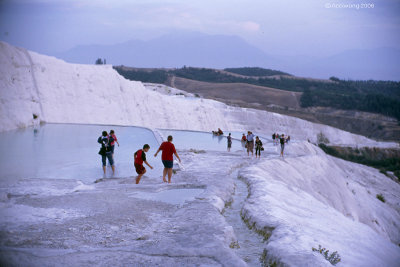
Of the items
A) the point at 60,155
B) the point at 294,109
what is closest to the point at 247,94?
the point at 294,109

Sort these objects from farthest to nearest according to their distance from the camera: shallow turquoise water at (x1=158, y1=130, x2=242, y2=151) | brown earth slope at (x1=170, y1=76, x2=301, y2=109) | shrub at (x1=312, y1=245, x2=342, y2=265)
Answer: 1. brown earth slope at (x1=170, y1=76, x2=301, y2=109)
2. shallow turquoise water at (x1=158, y1=130, x2=242, y2=151)
3. shrub at (x1=312, y1=245, x2=342, y2=265)

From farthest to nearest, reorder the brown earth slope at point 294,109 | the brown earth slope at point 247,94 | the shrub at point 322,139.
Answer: the brown earth slope at point 247,94 → the brown earth slope at point 294,109 → the shrub at point 322,139

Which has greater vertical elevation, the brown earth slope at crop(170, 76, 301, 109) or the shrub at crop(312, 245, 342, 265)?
the brown earth slope at crop(170, 76, 301, 109)

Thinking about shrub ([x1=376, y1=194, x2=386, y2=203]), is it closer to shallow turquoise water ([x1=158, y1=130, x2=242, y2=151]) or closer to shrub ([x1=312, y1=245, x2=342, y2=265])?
shallow turquoise water ([x1=158, y1=130, x2=242, y2=151])

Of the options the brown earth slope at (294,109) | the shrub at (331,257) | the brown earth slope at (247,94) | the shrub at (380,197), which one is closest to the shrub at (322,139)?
the brown earth slope at (294,109)

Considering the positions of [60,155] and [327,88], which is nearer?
[60,155]

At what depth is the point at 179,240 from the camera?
4941mm

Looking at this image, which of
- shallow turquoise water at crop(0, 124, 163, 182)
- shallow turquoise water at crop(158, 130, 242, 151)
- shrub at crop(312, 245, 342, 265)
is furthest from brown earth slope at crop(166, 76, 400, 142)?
shrub at crop(312, 245, 342, 265)

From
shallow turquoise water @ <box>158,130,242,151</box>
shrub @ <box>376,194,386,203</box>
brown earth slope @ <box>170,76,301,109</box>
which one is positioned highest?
brown earth slope @ <box>170,76,301,109</box>

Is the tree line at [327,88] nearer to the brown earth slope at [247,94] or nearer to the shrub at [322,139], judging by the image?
the brown earth slope at [247,94]

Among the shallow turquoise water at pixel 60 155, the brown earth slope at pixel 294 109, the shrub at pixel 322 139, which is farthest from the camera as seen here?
the brown earth slope at pixel 294 109

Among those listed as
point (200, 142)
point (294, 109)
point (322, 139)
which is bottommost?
point (322, 139)

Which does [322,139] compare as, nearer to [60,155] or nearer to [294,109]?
[294,109]

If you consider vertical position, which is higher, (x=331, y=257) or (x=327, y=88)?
(x=327, y=88)
